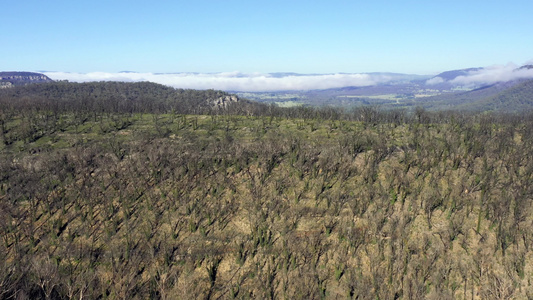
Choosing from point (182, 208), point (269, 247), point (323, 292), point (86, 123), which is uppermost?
point (86, 123)

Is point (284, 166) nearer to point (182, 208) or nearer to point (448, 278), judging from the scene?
point (182, 208)


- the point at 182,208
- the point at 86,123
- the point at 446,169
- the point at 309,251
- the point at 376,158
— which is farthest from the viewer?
the point at 86,123

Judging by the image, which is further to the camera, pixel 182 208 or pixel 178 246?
pixel 182 208

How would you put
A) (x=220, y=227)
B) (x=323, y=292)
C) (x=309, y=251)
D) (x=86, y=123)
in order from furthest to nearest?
(x=86, y=123) < (x=220, y=227) < (x=309, y=251) < (x=323, y=292)

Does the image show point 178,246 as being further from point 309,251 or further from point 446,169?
point 446,169

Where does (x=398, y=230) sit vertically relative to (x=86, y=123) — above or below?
below

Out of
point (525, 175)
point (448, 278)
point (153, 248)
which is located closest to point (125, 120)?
point (153, 248)

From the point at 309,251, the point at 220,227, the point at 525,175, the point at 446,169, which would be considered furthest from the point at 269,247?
the point at 525,175
